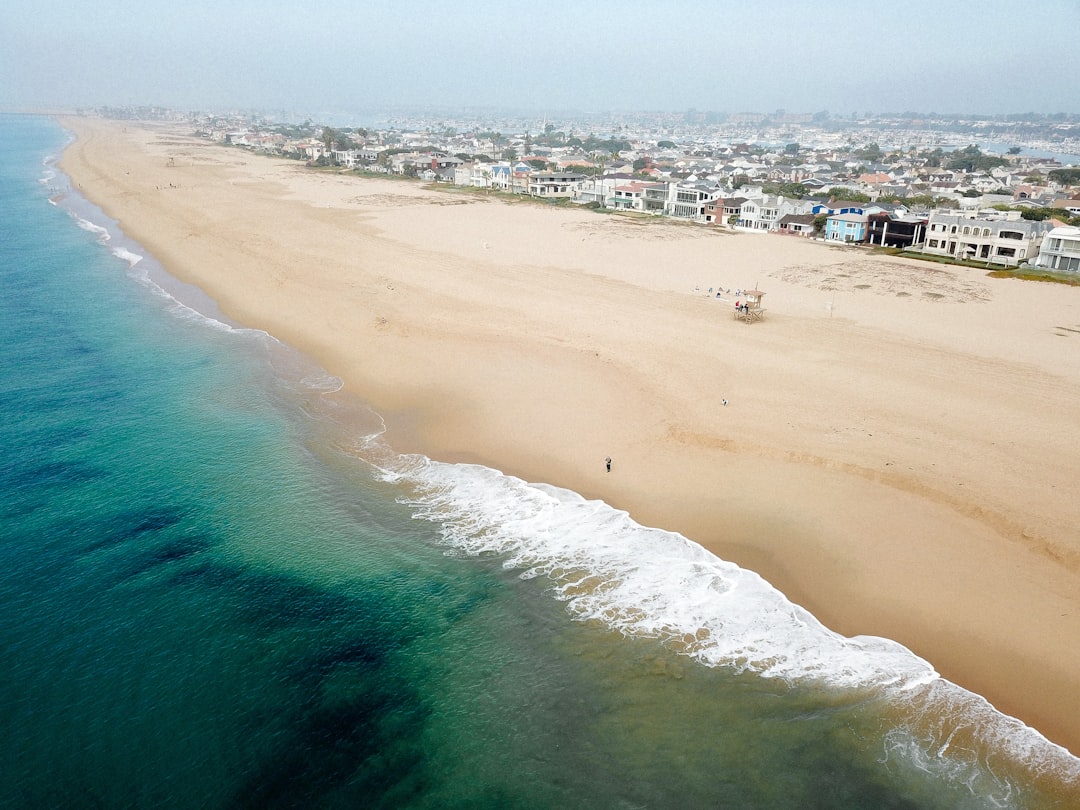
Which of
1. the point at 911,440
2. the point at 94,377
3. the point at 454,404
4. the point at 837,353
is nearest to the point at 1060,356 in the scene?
the point at 837,353

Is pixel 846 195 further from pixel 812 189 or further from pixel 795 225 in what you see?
pixel 795 225

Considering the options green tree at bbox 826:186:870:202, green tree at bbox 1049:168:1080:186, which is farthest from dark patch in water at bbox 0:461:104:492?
green tree at bbox 1049:168:1080:186

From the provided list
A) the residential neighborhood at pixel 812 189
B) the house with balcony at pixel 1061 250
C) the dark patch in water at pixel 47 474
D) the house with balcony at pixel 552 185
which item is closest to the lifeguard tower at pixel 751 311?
the residential neighborhood at pixel 812 189

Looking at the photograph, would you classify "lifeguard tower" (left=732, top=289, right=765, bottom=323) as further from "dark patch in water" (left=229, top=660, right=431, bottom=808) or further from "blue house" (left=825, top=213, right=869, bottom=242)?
"blue house" (left=825, top=213, right=869, bottom=242)

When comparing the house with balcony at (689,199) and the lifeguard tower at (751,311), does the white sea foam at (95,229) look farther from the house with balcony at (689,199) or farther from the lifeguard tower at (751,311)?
the house with balcony at (689,199)

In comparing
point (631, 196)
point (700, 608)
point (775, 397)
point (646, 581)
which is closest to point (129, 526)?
point (646, 581)

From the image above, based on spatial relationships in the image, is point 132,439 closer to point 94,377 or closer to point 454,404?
point 94,377
